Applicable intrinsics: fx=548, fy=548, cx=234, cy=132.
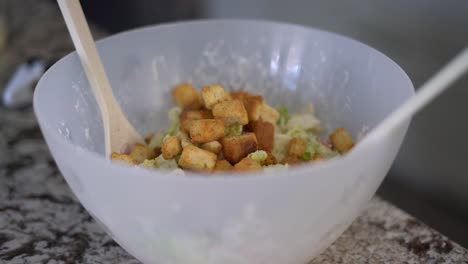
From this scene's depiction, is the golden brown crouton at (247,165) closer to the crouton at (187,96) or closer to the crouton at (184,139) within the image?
the crouton at (184,139)

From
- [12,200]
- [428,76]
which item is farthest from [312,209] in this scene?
[428,76]

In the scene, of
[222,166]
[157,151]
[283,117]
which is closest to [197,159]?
[222,166]

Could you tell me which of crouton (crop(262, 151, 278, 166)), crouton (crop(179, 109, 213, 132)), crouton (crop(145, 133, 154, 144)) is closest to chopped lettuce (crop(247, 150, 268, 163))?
crouton (crop(262, 151, 278, 166))

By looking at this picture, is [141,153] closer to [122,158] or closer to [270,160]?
[122,158]

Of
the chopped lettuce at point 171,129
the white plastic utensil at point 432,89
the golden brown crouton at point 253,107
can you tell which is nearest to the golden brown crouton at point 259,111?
the golden brown crouton at point 253,107

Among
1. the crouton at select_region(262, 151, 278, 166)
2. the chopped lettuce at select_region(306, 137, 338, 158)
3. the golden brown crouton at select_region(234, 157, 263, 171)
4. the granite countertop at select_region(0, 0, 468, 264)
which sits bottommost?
the granite countertop at select_region(0, 0, 468, 264)

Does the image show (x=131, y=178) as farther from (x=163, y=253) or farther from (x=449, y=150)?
(x=449, y=150)

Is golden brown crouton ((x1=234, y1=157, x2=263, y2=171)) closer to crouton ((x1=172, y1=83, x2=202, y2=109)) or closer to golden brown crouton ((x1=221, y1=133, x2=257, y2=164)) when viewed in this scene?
golden brown crouton ((x1=221, y1=133, x2=257, y2=164))
